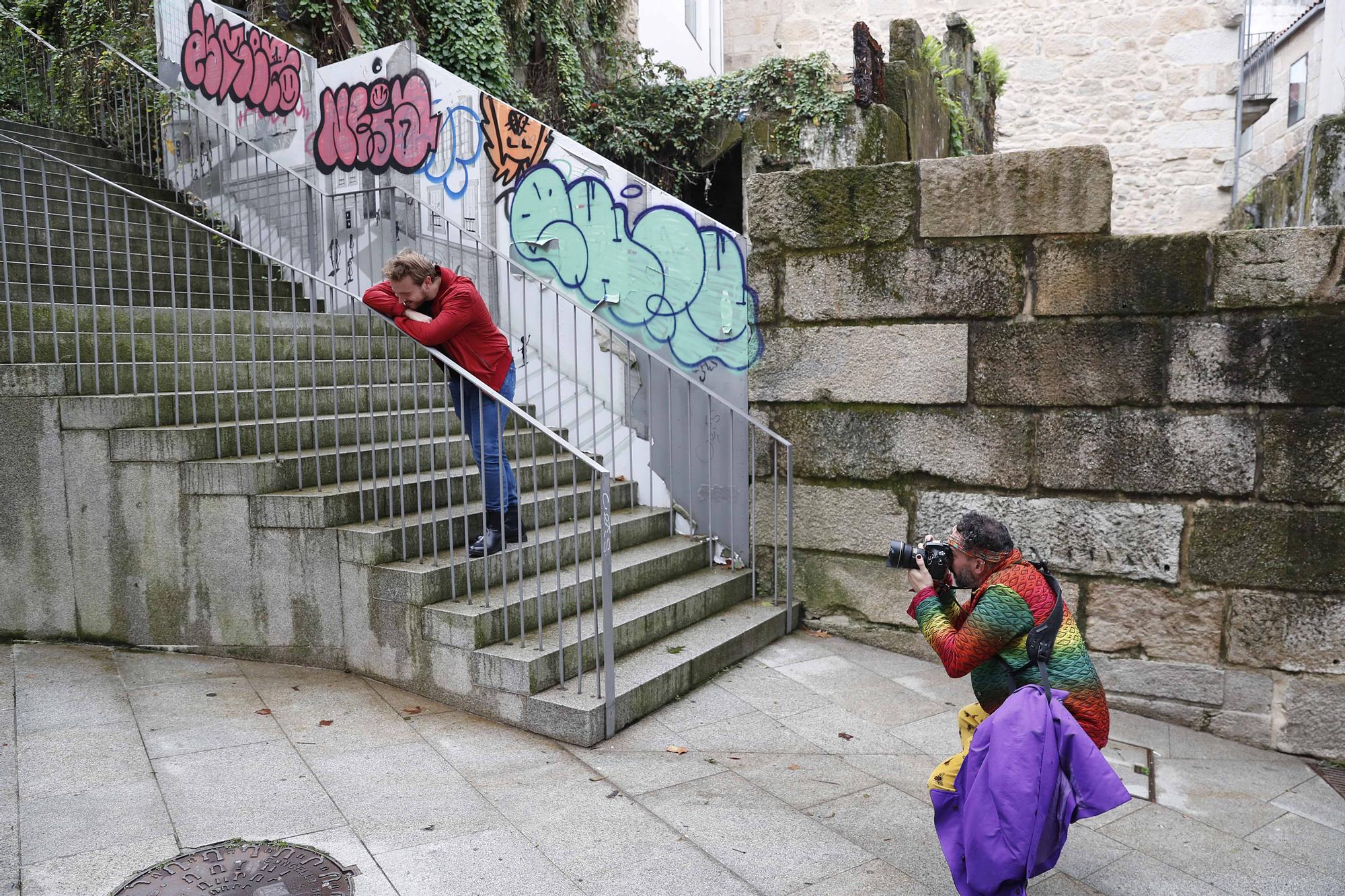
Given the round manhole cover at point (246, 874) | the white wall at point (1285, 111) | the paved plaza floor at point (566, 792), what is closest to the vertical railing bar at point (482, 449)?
the paved plaza floor at point (566, 792)

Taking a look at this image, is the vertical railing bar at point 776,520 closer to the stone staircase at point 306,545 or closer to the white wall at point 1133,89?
the stone staircase at point 306,545

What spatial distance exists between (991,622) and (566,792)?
1.80 metres

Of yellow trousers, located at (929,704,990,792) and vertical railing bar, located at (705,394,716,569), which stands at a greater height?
vertical railing bar, located at (705,394,716,569)

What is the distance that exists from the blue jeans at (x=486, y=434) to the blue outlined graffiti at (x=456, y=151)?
10.0 feet

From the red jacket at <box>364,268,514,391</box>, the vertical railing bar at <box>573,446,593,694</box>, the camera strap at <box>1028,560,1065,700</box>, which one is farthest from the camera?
the red jacket at <box>364,268,514,391</box>

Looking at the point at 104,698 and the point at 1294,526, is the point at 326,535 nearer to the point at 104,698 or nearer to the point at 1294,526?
the point at 104,698

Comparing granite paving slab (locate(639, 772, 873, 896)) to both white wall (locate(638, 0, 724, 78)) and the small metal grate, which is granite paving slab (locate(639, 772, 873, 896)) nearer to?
the small metal grate

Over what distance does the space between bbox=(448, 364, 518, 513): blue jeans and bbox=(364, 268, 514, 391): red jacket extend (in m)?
0.12

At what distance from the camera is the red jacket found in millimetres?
4551

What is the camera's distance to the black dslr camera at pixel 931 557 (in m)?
2.97

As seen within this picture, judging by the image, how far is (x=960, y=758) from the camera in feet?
9.59

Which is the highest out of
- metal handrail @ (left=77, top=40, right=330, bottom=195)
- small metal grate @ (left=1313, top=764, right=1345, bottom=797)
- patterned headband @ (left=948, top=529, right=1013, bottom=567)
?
metal handrail @ (left=77, top=40, right=330, bottom=195)

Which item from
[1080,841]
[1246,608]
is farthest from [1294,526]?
[1080,841]

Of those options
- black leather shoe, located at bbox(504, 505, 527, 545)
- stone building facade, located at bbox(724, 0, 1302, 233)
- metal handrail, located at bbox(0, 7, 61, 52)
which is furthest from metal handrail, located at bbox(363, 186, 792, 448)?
stone building facade, located at bbox(724, 0, 1302, 233)
